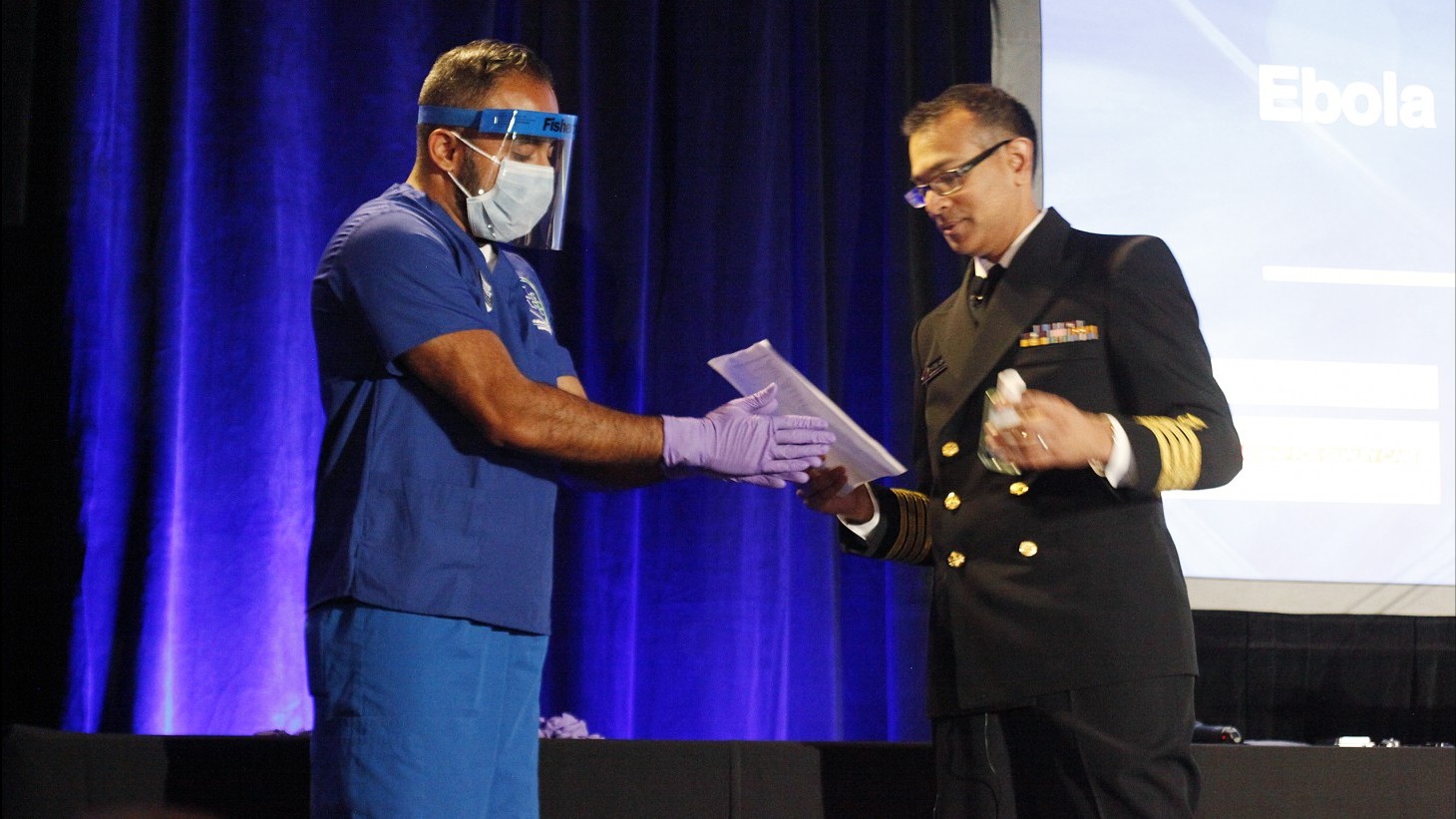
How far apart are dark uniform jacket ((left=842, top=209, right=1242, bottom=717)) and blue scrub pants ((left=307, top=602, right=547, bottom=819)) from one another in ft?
2.31

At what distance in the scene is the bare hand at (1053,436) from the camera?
5.79 feet

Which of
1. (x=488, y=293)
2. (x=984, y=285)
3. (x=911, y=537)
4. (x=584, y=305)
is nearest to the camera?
(x=488, y=293)

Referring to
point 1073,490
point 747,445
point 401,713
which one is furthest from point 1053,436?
point 401,713

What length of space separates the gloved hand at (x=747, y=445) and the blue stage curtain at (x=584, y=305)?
1.26 m

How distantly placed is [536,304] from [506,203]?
0.16m

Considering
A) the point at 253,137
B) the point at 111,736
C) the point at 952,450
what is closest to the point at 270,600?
the point at 111,736

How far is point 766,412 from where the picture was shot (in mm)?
2119

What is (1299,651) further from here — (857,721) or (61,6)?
(61,6)

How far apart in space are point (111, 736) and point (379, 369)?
101 centimetres

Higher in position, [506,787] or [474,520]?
[474,520]

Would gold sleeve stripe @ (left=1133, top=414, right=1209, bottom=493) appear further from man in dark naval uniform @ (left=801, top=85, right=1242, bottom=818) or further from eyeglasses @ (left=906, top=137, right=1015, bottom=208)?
eyeglasses @ (left=906, top=137, right=1015, bottom=208)

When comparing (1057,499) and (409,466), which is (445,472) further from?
(1057,499)

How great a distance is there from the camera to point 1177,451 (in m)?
1.81

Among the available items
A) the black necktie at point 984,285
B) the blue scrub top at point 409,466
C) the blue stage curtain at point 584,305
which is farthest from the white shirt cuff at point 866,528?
the blue stage curtain at point 584,305
